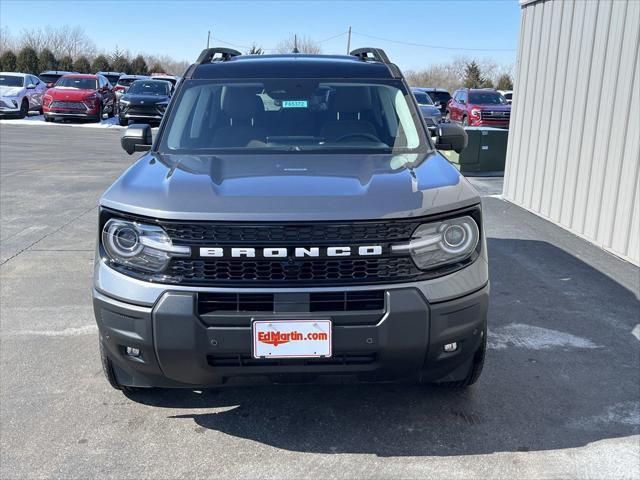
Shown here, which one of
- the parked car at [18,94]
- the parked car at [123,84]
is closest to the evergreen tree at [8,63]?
the parked car at [123,84]

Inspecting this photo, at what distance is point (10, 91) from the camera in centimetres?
2420

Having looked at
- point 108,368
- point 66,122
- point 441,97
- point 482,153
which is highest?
point 441,97

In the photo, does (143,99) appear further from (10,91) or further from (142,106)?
(10,91)

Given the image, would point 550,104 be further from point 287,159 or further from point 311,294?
point 311,294

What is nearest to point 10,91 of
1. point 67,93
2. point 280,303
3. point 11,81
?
point 11,81

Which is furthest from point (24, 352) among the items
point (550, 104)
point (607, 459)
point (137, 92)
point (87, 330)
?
point (137, 92)

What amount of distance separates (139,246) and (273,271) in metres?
0.63

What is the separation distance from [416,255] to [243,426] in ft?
4.36

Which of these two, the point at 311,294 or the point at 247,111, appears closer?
the point at 311,294

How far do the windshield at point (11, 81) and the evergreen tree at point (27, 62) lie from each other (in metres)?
18.1

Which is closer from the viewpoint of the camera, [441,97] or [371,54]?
[371,54]

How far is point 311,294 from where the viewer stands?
9.02 ft

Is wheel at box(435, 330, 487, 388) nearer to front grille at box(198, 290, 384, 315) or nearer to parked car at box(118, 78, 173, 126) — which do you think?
front grille at box(198, 290, 384, 315)

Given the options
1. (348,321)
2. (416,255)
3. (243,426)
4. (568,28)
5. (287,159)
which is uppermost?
(568,28)
